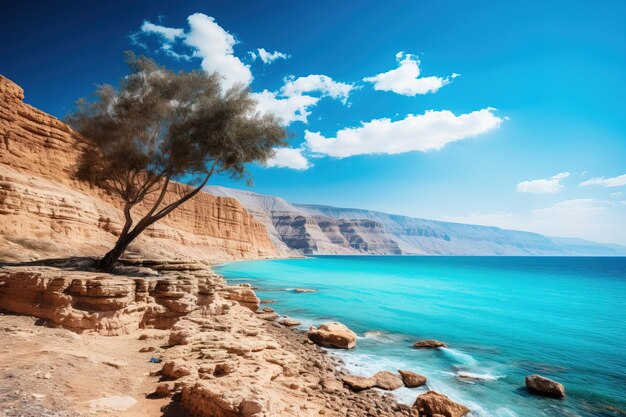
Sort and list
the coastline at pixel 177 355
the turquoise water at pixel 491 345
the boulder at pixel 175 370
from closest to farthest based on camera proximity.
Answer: the coastline at pixel 177 355 < the boulder at pixel 175 370 < the turquoise water at pixel 491 345

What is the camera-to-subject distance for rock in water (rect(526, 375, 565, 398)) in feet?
34.6

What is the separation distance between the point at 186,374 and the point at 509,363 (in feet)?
45.7

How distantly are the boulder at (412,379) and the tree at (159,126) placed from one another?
42.0 ft

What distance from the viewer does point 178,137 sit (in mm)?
16469

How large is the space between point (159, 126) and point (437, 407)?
58.0 feet

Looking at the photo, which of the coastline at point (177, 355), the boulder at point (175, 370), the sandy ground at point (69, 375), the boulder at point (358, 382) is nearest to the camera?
the sandy ground at point (69, 375)

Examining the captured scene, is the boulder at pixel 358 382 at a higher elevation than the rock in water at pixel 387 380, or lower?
higher

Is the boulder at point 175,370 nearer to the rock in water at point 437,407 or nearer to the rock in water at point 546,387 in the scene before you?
the rock in water at point 437,407

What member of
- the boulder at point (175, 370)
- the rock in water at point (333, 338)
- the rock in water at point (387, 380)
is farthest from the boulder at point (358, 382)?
the boulder at point (175, 370)

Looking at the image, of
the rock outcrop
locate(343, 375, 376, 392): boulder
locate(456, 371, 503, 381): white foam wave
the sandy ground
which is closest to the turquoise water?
locate(456, 371, 503, 381): white foam wave

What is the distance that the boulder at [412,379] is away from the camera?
34.6ft

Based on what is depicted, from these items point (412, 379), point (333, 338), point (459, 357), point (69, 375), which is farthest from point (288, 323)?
point (69, 375)

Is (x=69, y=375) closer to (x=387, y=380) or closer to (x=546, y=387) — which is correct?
(x=387, y=380)

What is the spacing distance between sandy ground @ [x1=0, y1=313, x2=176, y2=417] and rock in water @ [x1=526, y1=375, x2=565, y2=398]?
11658 millimetres
